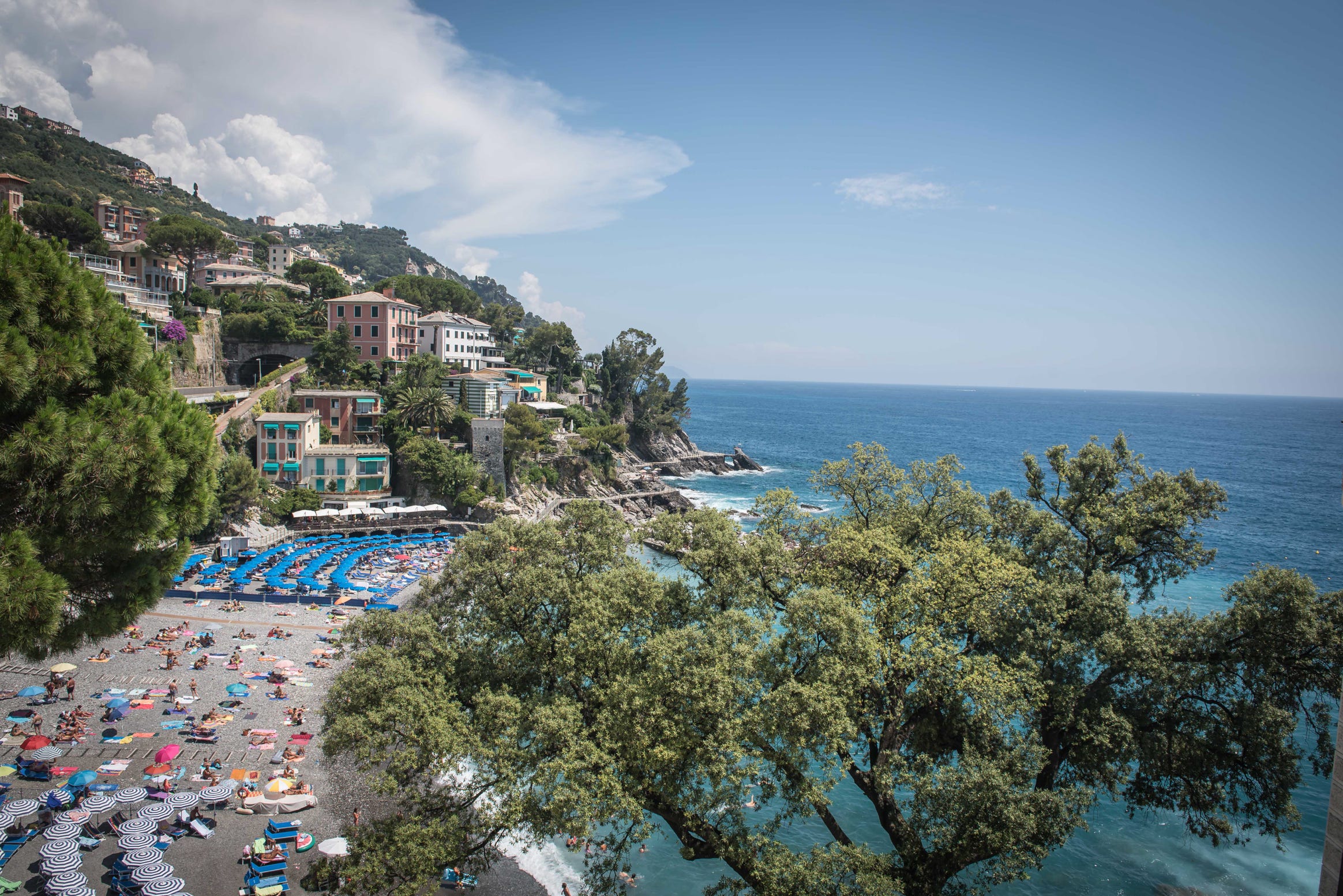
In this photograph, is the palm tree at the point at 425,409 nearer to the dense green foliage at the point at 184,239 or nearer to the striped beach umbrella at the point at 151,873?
the dense green foliage at the point at 184,239

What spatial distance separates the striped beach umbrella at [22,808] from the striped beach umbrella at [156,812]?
2110mm

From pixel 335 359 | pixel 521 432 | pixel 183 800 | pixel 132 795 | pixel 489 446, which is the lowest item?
pixel 183 800

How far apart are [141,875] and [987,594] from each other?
18930 millimetres

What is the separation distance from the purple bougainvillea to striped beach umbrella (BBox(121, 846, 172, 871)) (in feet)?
152

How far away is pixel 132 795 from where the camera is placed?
1686cm

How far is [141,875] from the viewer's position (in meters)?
14.3

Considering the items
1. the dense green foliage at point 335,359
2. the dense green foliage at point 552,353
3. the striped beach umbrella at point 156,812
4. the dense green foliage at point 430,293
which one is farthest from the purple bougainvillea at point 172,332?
the striped beach umbrella at point 156,812

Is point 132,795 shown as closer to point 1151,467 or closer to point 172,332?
point 172,332

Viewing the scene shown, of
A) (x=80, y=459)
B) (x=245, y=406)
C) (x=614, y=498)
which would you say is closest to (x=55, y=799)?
(x=80, y=459)

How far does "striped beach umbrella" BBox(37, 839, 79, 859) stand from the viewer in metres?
14.3

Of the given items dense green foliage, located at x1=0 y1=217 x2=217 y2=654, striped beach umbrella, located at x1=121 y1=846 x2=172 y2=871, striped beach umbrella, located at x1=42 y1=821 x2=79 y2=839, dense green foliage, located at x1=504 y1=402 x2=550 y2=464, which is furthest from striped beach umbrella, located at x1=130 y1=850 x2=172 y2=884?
dense green foliage, located at x1=504 y1=402 x2=550 y2=464

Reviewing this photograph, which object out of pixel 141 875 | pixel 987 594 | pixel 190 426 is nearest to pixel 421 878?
pixel 141 875

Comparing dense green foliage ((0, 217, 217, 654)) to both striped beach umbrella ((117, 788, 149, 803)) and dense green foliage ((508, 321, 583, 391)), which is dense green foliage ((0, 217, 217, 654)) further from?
dense green foliage ((508, 321, 583, 391))

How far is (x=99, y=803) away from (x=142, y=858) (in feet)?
9.62
